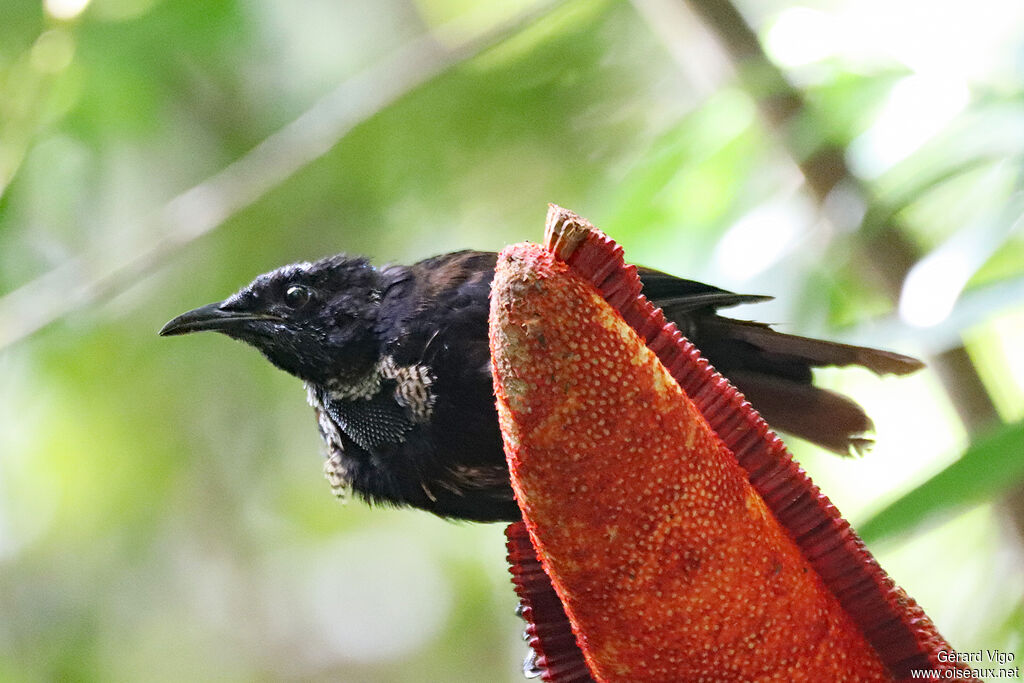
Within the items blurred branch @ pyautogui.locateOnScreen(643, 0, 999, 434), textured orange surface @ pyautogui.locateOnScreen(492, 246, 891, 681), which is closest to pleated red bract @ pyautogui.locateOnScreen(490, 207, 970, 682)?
textured orange surface @ pyautogui.locateOnScreen(492, 246, 891, 681)

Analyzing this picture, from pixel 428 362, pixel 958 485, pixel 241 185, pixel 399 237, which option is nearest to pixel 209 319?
pixel 428 362

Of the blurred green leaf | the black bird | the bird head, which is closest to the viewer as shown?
the blurred green leaf

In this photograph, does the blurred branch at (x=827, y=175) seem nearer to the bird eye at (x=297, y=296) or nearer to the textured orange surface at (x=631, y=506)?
the bird eye at (x=297, y=296)

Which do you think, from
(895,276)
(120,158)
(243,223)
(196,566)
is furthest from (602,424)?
(196,566)

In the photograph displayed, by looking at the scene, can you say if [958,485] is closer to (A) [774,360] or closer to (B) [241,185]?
(A) [774,360]

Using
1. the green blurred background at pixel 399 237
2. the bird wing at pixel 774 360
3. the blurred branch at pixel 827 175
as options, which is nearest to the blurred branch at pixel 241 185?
the green blurred background at pixel 399 237

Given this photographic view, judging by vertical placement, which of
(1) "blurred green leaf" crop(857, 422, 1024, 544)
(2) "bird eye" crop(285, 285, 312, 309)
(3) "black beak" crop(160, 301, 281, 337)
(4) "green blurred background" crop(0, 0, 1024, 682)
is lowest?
(1) "blurred green leaf" crop(857, 422, 1024, 544)

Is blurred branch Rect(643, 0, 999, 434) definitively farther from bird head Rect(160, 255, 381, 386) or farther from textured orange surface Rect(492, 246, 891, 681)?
textured orange surface Rect(492, 246, 891, 681)

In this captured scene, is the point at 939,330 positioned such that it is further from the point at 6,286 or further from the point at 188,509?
the point at 188,509
